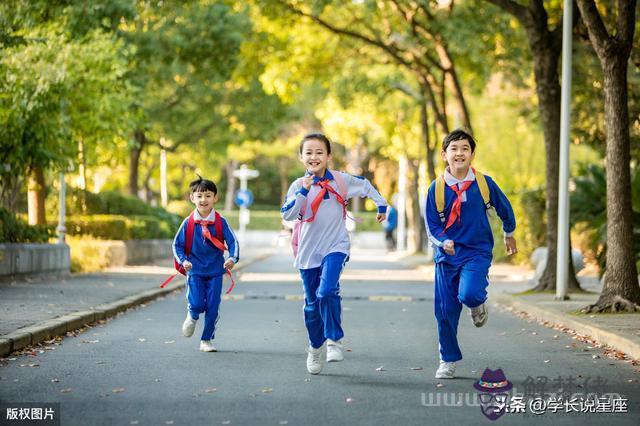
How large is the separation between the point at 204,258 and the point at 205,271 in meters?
0.12

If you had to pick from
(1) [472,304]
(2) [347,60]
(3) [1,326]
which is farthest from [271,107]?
(1) [472,304]

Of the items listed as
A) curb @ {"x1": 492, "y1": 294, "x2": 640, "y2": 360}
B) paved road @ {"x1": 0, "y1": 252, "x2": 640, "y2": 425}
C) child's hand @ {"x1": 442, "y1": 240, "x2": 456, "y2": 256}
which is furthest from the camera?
curb @ {"x1": 492, "y1": 294, "x2": 640, "y2": 360}

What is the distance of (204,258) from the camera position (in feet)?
35.3

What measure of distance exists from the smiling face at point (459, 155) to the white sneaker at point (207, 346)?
3118 mm

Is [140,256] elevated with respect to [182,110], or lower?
lower

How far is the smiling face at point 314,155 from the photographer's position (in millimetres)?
9008

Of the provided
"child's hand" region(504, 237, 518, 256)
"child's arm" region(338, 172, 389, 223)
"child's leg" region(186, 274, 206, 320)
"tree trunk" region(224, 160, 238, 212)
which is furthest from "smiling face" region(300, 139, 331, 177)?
"tree trunk" region(224, 160, 238, 212)

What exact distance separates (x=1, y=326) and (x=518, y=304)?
26.9 feet

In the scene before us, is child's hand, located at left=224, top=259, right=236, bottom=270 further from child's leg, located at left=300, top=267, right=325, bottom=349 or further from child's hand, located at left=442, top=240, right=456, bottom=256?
child's hand, located at left=442, top=240, right=456, bottom=256

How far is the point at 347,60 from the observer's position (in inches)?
1337

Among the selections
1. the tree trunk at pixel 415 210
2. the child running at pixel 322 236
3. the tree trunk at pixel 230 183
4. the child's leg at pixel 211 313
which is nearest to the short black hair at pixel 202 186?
the child's leg at pixel 211 313

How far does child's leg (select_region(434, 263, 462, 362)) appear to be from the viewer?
8.79 m

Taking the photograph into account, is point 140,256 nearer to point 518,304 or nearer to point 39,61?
point 39,61

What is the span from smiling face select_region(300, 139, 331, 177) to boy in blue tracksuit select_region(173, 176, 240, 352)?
72.6 inches
